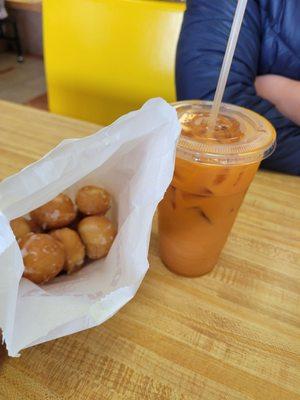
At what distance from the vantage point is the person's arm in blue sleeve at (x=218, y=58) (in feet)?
2.45

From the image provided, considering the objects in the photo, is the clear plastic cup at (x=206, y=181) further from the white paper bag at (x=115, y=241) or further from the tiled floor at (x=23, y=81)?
the tiled floor at (x=23, y=81)

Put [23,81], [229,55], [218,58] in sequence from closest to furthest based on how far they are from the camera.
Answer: [229,55] → [218,58] → [23,81]

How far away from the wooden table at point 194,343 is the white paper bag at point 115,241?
0.19 ft

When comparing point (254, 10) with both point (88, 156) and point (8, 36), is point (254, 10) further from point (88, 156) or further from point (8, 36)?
point (8, 36)

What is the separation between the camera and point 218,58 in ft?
2.76

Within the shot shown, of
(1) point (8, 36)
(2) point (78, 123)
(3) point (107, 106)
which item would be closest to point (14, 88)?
(1) point (8, 36)

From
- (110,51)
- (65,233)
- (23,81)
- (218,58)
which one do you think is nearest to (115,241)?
(65,233)

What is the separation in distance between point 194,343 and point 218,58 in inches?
27.6

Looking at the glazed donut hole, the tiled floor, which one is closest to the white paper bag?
the glazed donut hole

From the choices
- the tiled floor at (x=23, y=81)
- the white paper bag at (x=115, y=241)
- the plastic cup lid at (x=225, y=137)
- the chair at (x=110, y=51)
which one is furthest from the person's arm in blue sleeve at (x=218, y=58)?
the tiled floor at (x=23, y=81)

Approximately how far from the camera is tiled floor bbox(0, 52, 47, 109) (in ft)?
9.41

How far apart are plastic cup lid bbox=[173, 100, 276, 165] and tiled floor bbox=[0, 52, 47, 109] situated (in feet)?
8.09

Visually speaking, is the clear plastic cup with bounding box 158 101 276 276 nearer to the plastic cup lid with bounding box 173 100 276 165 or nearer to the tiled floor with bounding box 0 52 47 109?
the plastic cup lid with bounding box 173 100 276 165

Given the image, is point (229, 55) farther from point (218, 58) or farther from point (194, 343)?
point (218, 58)
